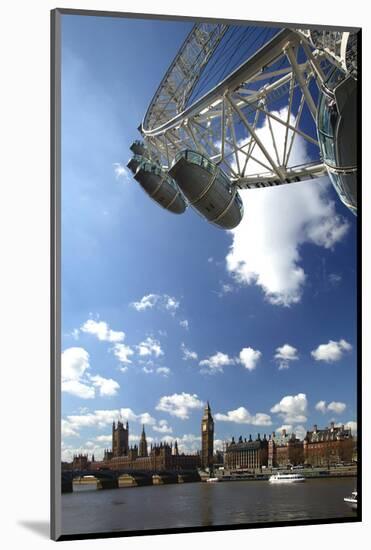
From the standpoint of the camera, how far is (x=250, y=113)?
8.52m

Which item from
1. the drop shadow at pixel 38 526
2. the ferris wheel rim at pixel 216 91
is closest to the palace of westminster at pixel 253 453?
the drop shadow at pixel 38 526

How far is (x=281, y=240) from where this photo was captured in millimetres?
7777

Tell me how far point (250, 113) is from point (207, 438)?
334cm

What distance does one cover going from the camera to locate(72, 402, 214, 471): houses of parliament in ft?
23.2

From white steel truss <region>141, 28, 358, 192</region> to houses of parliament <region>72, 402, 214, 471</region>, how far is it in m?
2.48

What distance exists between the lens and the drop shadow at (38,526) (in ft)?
22.4

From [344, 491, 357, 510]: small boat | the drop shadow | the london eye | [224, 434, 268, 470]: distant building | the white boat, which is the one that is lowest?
the drop shadow

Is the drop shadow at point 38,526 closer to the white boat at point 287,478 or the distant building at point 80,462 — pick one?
the distant building at point 80,462

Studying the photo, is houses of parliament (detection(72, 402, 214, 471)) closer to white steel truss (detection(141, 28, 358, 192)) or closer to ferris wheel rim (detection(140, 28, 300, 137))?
white steel truss (detection(141, 28, 358, 192))

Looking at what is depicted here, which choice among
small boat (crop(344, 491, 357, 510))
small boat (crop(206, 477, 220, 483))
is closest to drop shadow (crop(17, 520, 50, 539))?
small boat (crop(206, 477, 220, 483))

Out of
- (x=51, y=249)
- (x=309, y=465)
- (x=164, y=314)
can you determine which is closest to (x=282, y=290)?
(x=164, y=314)

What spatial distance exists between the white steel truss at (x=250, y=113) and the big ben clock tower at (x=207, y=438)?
233 centimetres

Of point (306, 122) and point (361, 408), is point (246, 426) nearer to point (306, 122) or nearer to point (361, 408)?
point (361, 408)

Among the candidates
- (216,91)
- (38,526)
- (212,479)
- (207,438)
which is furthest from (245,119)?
(38,526)
